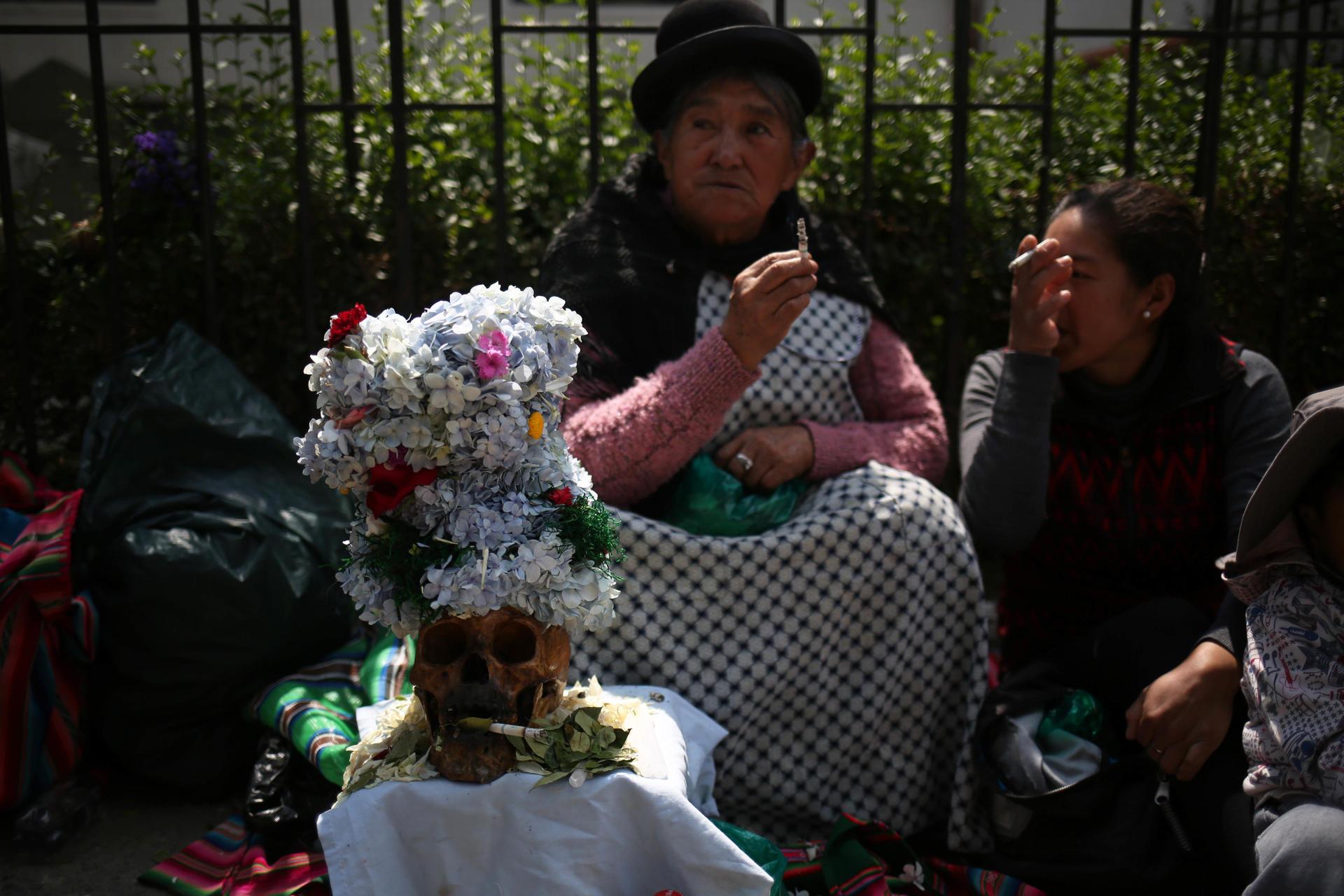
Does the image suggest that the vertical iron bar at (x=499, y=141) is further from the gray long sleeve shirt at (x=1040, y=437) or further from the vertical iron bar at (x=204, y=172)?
the gray long sleeve shirt at (x=1040, y=437)

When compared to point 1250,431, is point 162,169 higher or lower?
higher

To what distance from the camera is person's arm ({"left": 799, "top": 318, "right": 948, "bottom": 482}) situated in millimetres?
2885

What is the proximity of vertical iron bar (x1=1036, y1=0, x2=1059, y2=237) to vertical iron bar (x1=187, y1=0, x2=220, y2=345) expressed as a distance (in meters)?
2.54

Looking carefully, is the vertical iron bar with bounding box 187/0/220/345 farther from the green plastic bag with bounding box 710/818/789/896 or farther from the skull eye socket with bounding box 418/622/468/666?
the green plastic bag with bounding box 710/818/789/896

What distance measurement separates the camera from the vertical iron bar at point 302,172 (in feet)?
11.3

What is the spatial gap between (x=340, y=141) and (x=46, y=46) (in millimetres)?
6095

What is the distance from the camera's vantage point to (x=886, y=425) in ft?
9.96

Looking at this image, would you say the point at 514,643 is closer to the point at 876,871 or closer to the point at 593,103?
the point at 876,871

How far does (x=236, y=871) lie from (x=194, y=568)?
28.0 inches

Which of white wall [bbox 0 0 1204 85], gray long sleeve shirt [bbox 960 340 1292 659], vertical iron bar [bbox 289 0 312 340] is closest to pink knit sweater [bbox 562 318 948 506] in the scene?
gray long sleeve shirt [bbox 960 340 1292 659]

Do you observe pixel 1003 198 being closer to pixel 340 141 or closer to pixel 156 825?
pixel 340 141

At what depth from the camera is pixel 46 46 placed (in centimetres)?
855

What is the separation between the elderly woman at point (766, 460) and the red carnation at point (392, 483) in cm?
75

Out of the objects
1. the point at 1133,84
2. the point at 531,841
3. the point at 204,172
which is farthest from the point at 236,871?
the point at 1133,84
